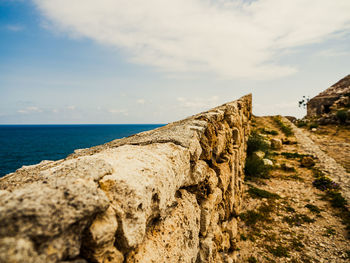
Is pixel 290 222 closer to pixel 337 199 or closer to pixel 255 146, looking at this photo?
pixel 337 199

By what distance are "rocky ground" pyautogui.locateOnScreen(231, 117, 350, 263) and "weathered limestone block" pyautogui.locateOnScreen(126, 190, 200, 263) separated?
130 inches

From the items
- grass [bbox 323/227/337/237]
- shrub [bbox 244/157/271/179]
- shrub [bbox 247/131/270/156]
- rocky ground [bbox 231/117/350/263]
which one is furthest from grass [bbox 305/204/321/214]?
shrub [bbox 247/131/270/156]

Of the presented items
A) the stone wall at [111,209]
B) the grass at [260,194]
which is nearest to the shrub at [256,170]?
the grass at [260,194]

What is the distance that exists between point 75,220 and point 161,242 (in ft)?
3.56

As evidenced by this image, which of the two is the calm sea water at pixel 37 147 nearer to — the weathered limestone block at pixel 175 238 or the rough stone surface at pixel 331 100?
the weathered limestone block at pixel 175 238

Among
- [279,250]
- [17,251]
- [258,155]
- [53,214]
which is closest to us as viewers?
[17,251]

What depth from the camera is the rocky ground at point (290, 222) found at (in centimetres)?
528

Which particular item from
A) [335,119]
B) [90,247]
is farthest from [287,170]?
[335,119]

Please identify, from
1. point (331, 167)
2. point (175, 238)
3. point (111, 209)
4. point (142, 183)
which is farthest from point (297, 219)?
point (111, 209)

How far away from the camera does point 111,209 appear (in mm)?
1302

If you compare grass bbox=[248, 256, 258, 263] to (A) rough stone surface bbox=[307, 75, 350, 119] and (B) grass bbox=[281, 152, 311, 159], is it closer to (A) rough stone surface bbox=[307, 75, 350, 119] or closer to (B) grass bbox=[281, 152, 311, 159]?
(B) grass bbox=[281, 152, 311, 159]

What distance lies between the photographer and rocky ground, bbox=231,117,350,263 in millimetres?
5281

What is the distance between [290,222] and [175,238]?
637 cm

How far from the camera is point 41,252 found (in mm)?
911
